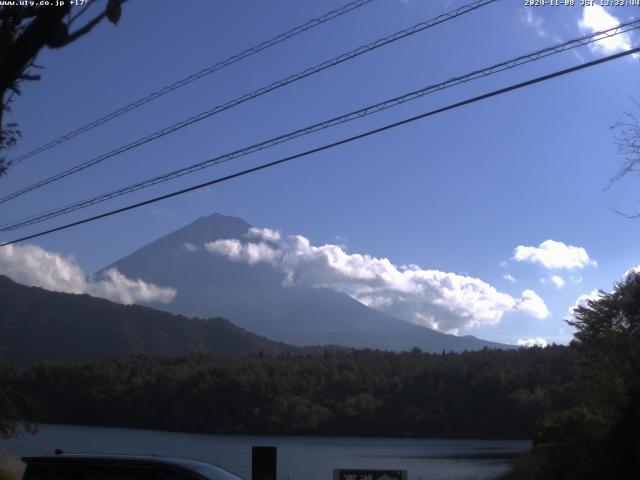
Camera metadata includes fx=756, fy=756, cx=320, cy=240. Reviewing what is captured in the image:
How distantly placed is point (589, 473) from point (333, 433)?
53633 millimetres

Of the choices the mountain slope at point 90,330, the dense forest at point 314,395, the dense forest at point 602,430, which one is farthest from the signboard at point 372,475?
the mountain slope at point 90,330

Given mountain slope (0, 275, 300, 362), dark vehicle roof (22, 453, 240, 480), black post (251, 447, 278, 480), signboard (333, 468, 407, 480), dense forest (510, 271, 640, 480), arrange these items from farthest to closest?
mountain slope (0, 275, 300, 362)
dense forest (510, 271, 640, 480)
signboard (333, 468, 407, 480)
black post (251, 447, 278, 480)
dark vehicle roof (22, 453, 240, 480)

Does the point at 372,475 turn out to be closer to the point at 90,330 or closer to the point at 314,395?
the point at 314,395

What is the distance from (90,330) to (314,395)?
5334 centimetres

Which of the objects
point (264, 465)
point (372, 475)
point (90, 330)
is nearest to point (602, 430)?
point (372, 475)

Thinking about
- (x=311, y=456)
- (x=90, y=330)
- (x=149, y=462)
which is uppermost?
(x=90, y=330)

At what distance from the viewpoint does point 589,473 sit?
17875 mm

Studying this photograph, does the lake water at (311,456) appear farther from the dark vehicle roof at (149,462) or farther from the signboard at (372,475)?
the dark vehicle roof at (149,462)

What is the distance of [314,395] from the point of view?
249ft

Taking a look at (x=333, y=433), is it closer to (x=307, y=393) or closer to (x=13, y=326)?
(x=307, y=393)

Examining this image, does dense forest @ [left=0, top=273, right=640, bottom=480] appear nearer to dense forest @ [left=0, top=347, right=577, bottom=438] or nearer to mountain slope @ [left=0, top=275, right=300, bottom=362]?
dense forest @ [left=0, top=347, right=577, bottom=438]

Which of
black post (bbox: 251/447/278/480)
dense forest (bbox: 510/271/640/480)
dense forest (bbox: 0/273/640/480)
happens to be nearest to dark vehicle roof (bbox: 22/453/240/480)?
black post (bbox: 251/447/278/480)

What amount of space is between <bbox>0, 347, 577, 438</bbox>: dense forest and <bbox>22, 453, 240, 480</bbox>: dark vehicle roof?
50416 mm

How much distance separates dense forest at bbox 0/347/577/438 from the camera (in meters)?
61.8
